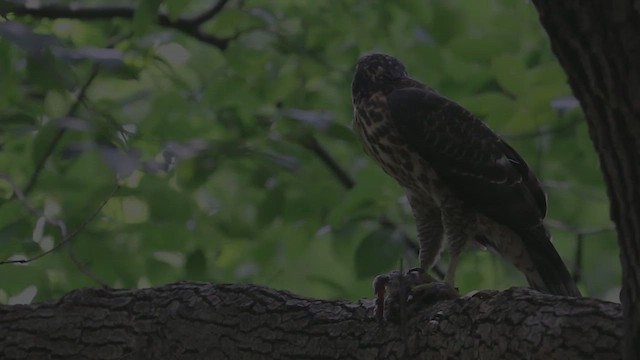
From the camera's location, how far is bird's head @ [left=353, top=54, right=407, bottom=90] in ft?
13.4

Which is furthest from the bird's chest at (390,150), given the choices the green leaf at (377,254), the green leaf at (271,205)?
the green leaf at (271,205)

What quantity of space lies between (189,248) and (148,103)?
0.83 meters

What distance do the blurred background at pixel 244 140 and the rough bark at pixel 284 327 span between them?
48 centimetres

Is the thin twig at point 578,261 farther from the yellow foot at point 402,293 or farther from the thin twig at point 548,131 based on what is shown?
the yellow foot at point 402,293

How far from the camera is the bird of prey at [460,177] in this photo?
3762 millimetres

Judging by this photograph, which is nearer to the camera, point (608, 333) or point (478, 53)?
point (608, 333)

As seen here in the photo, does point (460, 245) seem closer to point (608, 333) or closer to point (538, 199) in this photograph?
point (538, 199)

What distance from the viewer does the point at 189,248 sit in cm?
506

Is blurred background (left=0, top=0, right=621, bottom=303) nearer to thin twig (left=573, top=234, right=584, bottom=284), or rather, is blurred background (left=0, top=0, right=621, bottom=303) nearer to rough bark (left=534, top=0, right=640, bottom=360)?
thin twig (left=573, top=234, right=584, bottom=284)

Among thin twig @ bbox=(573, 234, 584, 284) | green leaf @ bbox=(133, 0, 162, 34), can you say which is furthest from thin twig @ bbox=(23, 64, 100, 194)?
thin twig @ bbox=(573, 234, 584, 284)

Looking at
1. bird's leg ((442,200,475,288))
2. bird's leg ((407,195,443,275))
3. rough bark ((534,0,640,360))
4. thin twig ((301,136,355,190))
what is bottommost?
thin twig ((301,136,355,190))

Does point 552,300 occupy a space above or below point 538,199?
above

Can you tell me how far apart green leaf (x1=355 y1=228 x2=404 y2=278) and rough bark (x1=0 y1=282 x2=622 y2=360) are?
1260 millimetres

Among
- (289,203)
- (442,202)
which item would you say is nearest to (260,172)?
(289,203)
